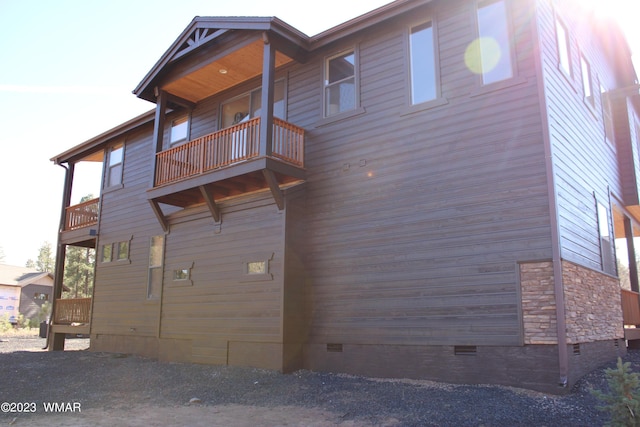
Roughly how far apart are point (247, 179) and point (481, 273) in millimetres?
5343

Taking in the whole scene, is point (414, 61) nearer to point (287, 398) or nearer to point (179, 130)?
point (287, 398)

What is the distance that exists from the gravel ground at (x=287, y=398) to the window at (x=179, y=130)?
6702 mm

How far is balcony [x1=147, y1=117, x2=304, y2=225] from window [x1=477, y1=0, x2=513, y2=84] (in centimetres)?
417

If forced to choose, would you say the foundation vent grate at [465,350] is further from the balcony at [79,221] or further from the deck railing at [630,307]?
the balcony at [79,221]

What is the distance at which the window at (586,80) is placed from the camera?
→ 37.8ft

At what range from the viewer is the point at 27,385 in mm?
10008

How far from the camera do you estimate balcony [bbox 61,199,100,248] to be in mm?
17641

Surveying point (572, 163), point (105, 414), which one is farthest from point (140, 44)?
point (572, 163)

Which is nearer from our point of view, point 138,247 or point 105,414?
point 105,414

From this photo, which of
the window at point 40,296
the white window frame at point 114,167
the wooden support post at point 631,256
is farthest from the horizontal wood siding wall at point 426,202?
the window at point 40,296

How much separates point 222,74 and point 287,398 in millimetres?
8234

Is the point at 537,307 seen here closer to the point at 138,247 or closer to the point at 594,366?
the point at 594,366

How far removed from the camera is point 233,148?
1100 centimetres

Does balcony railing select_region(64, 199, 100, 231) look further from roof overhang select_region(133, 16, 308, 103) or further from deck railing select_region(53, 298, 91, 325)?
roof overhang select_region(133, 16, 308, 103)
